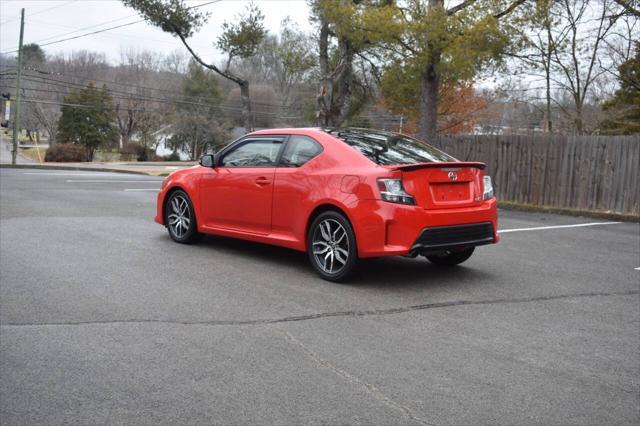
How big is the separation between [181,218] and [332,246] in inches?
109

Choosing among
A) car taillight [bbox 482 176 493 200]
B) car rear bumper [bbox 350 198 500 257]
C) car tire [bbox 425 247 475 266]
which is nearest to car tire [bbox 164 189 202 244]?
car rear bumper [bbox 350 198 500 257]

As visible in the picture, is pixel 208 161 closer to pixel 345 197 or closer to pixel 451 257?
pixel 345 197

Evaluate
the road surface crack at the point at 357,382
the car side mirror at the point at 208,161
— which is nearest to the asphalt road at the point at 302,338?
the road surface crack at the point at 357,382

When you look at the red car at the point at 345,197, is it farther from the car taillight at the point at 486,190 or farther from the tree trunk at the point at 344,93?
the tree trunk at the point at 344,93

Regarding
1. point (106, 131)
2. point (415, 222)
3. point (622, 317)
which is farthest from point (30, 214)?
point (106, 131)

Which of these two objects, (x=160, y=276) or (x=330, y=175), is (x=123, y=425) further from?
(x=330, y=175)

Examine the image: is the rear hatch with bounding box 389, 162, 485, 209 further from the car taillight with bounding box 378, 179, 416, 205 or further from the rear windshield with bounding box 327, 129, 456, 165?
the rear windshield with bounding box 327, 129, 456, 165

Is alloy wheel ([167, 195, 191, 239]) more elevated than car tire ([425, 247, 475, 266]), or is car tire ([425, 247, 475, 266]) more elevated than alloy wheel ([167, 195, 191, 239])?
alloy wheel ([167, 195, 191, 239])

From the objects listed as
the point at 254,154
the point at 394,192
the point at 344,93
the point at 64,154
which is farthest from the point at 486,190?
the point at 64,154

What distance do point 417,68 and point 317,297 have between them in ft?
46.6

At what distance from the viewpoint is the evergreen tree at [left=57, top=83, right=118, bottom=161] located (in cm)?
5972

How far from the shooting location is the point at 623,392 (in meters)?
3.74

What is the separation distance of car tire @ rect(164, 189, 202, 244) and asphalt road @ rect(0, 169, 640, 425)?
0.92ft

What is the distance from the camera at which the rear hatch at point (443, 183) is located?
609 cm
